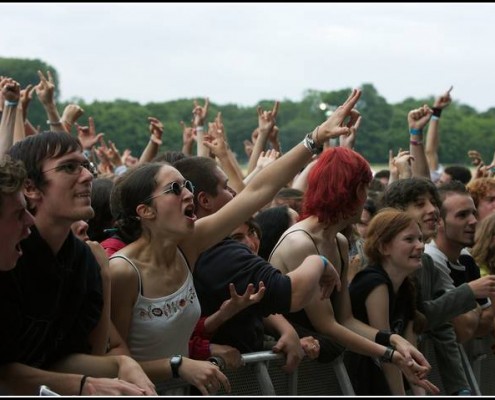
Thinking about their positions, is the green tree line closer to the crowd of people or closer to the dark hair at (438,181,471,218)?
the dark hair at (438,181,471,218)

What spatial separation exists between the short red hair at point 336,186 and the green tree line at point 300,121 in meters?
11.1

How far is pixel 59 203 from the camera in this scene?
4719 mm

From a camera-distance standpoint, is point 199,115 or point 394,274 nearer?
point 394,274

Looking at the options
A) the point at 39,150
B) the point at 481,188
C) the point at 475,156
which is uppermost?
the point at 39,150

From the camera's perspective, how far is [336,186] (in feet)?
20.8

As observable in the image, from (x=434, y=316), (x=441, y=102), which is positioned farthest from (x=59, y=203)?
(x=441, y=102)

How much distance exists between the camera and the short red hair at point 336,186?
627cm

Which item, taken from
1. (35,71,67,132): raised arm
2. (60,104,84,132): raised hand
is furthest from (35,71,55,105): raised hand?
(60,104,84,132): raised hand

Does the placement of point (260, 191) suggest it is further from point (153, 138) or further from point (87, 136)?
point (87, 136)

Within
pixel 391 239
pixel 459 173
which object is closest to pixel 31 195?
pixel 391 239

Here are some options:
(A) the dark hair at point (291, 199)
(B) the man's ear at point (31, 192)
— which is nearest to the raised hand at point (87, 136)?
(A) the dark hair at point (291, 199)

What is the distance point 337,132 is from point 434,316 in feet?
6.70

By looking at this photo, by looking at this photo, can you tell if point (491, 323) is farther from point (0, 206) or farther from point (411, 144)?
point (0, 206)

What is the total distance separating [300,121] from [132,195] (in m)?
31.7
